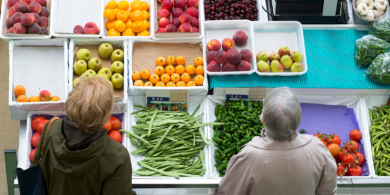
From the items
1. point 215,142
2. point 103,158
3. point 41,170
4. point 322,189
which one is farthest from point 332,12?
point 41,170

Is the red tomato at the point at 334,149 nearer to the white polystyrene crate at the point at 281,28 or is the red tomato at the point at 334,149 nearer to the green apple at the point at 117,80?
the white polystyrene crate at the point at 281,28

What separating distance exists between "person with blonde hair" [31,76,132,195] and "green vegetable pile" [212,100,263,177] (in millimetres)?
1203

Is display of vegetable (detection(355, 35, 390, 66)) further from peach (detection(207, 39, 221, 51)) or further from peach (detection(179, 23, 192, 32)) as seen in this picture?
peach (detection(179, 23, 192, 32))

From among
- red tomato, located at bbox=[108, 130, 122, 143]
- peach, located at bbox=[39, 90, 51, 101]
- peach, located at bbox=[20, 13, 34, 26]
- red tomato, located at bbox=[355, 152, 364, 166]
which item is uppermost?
peach, located at bbox=[20, 13, 34, 26]

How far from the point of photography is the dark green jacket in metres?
1.71

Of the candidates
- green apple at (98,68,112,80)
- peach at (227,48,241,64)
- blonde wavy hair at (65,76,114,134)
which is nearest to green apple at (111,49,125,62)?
green apple at (98,68,112,80)

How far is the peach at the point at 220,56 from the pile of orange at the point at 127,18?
0.74 metres

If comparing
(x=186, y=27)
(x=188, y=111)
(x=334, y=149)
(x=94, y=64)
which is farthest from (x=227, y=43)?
(x=334, y=149)

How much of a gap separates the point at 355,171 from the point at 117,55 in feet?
7.92

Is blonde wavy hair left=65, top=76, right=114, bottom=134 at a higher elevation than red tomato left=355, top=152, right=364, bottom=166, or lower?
higher

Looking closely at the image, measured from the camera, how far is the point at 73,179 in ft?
5.90

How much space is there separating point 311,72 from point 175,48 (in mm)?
1381

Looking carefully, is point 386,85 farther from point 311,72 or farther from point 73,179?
point 73,179

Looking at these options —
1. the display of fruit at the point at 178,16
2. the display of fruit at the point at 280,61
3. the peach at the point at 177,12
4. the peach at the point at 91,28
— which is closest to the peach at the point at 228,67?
the display of fruit at the point at 280,61
